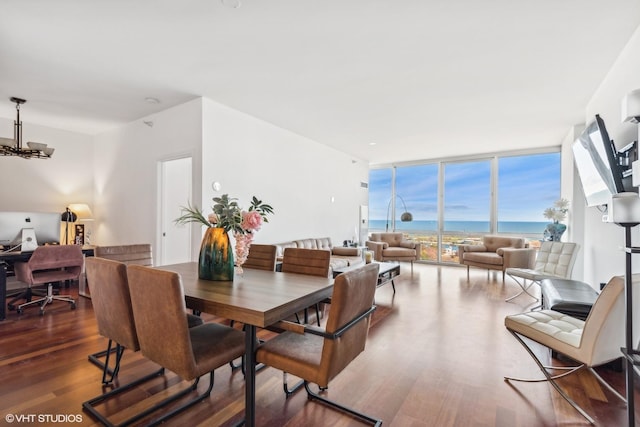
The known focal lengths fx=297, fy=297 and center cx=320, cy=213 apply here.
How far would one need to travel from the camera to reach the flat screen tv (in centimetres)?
231

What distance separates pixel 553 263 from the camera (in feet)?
13.9

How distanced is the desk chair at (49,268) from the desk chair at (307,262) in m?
3.08

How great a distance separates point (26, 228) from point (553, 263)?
23.2 feet

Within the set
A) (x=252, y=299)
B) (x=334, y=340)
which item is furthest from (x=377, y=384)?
(x=252, y=299)

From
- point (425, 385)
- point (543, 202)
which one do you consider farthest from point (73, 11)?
point (543, 202)

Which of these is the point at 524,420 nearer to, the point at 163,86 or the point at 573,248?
the point at 573,248

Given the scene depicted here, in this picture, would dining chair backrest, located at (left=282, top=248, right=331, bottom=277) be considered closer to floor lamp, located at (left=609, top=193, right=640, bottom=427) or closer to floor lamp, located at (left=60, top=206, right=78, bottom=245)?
floor lamp, located at (left=609, top=193, right=640, bottom=427)

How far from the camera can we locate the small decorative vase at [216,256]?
2.07 metres

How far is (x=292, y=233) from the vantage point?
18.3 ft

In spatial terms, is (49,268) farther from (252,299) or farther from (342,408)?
(342,408)

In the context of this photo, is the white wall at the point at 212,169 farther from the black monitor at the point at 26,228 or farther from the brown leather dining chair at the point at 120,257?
the black monitor at the point at 26,228

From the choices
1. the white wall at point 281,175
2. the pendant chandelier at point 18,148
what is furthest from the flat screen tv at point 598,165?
the pendant chandelier at point 18,148

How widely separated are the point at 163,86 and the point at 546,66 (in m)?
4.23

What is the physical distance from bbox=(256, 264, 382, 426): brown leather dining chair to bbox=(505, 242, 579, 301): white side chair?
3494 millimetres
